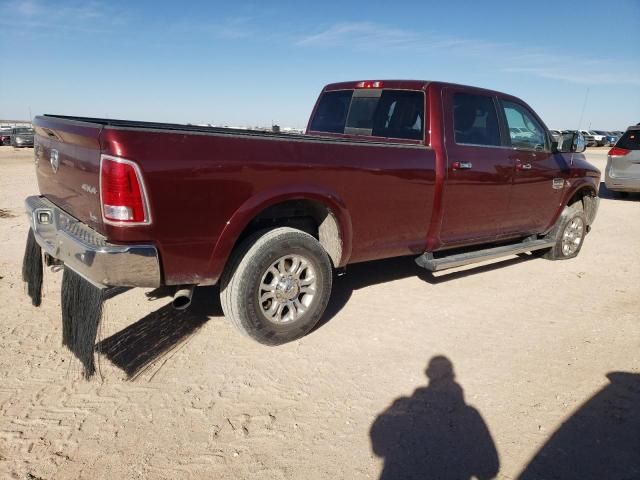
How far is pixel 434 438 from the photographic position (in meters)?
2.67

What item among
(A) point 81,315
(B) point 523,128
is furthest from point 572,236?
(A) point 81,315

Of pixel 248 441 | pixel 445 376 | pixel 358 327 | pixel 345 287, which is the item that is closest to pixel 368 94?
pixel 345 287

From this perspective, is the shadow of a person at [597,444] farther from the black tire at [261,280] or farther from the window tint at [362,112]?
the window tint at [362,112]

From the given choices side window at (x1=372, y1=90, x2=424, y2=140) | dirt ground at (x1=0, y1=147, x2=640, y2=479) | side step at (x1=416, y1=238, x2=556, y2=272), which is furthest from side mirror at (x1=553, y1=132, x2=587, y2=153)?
side window at (x1=372, y1=90, x2=424, y2=140)

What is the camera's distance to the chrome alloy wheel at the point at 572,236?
6227mm

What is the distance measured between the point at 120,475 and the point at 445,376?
2.09 metres

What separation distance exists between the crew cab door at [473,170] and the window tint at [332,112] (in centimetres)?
122

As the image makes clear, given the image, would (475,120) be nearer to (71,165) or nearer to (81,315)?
(71,165)

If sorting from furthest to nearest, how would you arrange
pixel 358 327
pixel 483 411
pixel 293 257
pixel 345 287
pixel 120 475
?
pixel 345 287
pixel 358 327
pixel 293 257
pixel 483 411
pixel 120 475

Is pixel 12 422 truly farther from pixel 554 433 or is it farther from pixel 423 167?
pixel 423 167

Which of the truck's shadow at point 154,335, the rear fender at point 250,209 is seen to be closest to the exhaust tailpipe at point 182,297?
the rear fender at point 250,209

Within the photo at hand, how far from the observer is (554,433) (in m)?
2.76

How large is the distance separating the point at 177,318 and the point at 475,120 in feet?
11.1

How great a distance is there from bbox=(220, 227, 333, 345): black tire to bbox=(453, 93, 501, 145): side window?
6.41 feet
